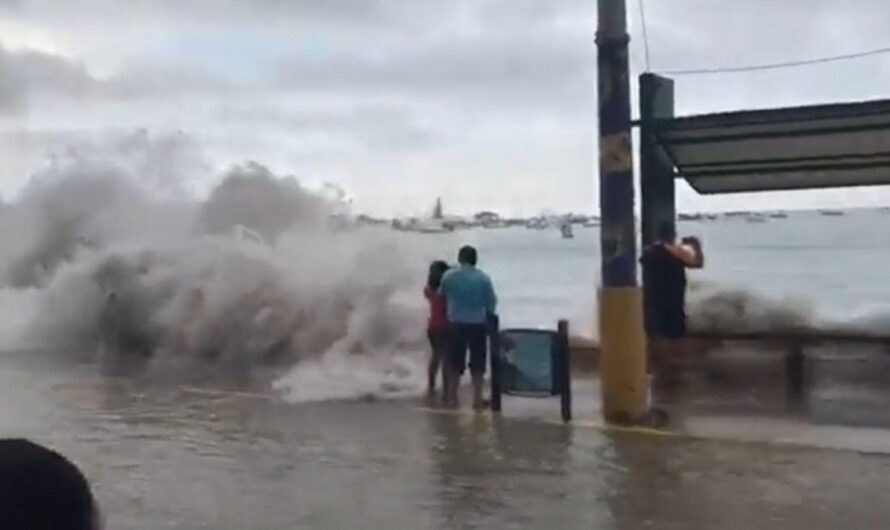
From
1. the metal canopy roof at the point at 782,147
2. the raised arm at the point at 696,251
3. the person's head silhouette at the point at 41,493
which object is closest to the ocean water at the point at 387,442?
the raised arm at the point at 696,251

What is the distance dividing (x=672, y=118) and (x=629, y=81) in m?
1.42

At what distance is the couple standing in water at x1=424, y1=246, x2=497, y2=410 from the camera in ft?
45.7

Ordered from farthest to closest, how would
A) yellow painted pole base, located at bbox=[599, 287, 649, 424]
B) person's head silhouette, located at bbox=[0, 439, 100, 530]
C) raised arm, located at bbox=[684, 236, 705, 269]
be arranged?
raised arm, located at bbox=[684, 236, 705, 269] < yellow painted pole base, located at bbox=[599, 287, 649, 424] < person's head silhouette, located at bbox=[0, 439, 100, 530]

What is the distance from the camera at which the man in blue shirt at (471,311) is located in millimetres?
13930

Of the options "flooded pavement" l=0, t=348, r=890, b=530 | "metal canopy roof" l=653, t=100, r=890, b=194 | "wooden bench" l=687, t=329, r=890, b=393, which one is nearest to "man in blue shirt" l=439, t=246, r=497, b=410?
"flooded pavement" l=0, t=348, r=890, b=530

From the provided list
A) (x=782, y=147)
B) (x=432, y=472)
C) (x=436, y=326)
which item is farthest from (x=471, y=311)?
(x=782, y=147)

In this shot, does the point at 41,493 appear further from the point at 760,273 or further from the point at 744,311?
the point at 760,273

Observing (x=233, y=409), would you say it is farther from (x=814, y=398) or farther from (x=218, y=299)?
(x=218, y=299)

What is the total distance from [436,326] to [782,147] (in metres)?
3.90

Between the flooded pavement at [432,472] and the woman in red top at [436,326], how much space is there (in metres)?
0.64

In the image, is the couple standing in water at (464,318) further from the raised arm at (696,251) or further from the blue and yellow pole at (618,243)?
the raised arm at (696,251)

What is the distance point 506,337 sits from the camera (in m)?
13.7

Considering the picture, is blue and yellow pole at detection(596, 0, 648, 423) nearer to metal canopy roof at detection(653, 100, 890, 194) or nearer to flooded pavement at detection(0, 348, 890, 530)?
flooded pavement at detection(0, 348, 890, 530)

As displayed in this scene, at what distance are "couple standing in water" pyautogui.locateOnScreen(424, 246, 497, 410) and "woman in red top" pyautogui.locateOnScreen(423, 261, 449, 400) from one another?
0.04 feet
